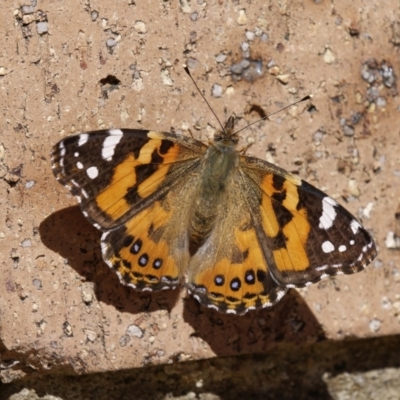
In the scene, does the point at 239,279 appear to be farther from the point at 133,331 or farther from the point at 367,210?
the point at 367,210

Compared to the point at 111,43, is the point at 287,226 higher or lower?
lower

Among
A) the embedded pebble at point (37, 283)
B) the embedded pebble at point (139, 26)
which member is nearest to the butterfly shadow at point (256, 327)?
the embedded pebble at point (37, 283)

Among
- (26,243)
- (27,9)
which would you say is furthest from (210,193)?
(27,9)

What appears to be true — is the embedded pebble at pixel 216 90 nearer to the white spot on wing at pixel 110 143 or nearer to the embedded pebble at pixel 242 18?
the embedded pebble at pixel 242 18

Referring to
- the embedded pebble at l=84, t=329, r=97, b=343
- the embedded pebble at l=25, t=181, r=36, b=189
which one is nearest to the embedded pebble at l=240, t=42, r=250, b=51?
the embedded pebble at l=25, t=181, r=36, b=189

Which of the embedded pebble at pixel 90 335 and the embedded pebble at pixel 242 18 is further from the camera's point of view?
the embedded pebble at pixel 242 18

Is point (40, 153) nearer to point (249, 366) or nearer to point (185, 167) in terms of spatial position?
point (185, 167)

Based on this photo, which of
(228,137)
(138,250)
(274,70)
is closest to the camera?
(138,250)
